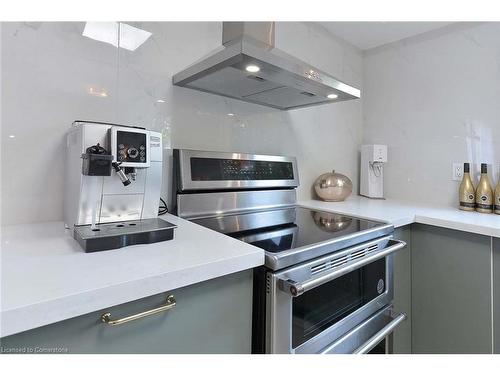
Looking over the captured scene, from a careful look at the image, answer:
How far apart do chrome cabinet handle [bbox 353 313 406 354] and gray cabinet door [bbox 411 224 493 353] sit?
22 centimetres

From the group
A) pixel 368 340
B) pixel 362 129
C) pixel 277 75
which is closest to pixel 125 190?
pixel 277 75

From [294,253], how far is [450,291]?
0.91 meters

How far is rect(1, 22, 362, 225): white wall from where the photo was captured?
0.91m

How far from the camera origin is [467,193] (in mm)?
1515

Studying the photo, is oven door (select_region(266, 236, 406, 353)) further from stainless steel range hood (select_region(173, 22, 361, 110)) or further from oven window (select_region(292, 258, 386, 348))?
stainless steel range hood (select_region(173, 22, 361, 110))

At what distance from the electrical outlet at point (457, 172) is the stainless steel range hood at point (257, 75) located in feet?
2.83

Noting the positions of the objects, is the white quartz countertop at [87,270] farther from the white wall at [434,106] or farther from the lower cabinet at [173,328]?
the white wall at [434,106]

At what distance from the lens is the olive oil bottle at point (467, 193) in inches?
59.4

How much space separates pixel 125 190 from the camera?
0.83m

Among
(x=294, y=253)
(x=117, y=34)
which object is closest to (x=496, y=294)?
(x=294, y=253)

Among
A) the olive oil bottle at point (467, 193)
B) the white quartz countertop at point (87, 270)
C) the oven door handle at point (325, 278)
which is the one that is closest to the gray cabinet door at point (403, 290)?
the oven door handle at point (325, 278)

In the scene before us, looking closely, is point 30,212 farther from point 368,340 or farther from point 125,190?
point 368,340
